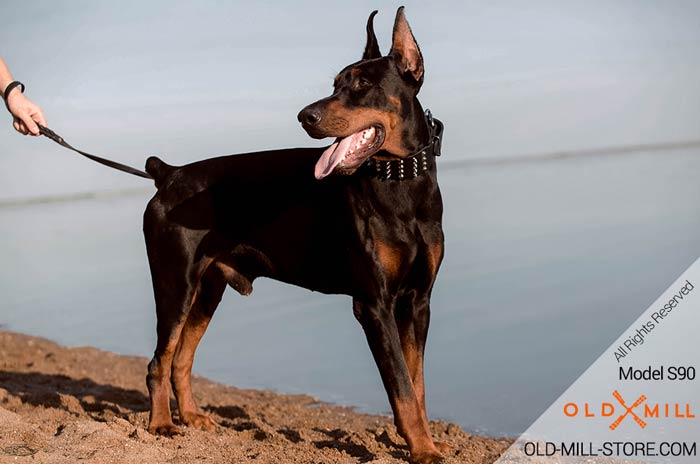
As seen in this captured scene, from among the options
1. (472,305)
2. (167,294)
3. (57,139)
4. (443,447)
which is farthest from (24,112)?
(472,305)

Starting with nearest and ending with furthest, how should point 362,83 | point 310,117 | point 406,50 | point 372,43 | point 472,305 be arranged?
point 310,117 → point 362,83 → point 406,50 → point 372,43 → point 472,305

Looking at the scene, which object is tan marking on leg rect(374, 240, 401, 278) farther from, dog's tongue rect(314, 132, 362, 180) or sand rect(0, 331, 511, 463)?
sand rect(0, 331, 511, 463)

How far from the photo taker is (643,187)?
13.7 m

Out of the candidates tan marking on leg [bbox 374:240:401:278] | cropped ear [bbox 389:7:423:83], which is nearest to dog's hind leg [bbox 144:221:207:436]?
tan marking on leg [bbox 374:240:401:278]

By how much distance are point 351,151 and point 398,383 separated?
1.01 meters

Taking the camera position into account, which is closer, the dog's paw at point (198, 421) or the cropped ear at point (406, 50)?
the cropped ear at point (406, 50)

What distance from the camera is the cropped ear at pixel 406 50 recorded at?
416 centimetres

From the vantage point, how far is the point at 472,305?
7.41 m

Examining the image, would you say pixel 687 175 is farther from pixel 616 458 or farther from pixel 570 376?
pixel 616 458

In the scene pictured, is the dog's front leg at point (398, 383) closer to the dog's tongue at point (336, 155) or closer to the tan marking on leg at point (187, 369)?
the dog's tongue at point (336, 155)

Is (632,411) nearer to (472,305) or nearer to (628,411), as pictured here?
(628,411)

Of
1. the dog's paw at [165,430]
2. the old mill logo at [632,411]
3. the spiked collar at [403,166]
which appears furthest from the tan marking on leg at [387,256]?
the old mill logo at [632,411]

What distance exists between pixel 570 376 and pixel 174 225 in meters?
2.60

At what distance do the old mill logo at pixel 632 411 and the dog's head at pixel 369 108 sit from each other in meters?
1.98
